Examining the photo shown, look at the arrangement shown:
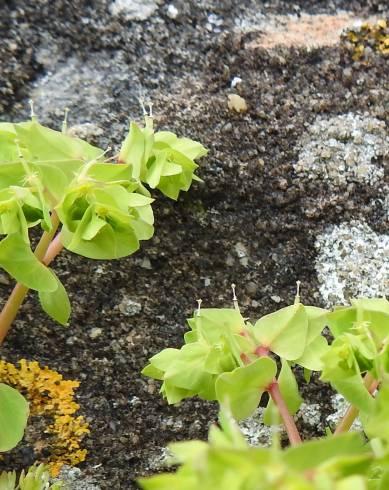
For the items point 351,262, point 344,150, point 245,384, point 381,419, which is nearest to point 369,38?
point 344,150

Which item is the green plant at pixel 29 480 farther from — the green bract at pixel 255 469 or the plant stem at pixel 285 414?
the green bract at pixel 255 469

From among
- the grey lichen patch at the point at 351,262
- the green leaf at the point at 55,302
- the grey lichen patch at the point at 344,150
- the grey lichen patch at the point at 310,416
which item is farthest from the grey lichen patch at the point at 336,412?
the green leaf at the point at 55,302

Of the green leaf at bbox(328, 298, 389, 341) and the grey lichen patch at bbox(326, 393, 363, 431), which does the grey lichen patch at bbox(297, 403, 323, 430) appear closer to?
the grey lichen patch at bbox(326, 393, 363, 431)

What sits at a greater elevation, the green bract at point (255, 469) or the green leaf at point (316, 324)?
the green bract at point (255, 469)

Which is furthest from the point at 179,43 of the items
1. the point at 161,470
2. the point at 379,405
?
the point at 379,405

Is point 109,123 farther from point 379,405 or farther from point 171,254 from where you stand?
point 379,405
